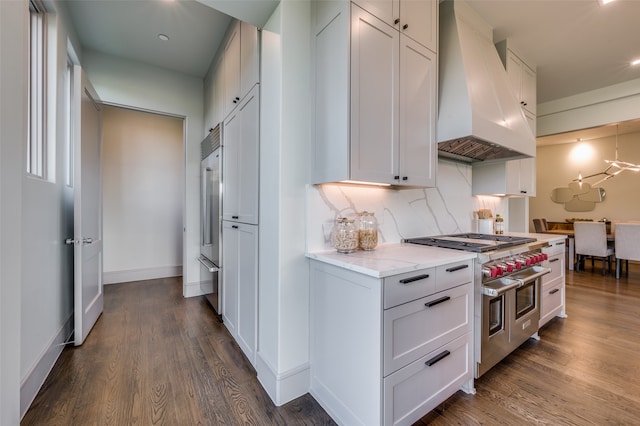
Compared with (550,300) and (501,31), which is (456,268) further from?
(501,31)

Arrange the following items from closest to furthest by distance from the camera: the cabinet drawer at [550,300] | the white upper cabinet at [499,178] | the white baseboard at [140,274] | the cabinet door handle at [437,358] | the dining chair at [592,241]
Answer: the cabinet door handle at [437,358] < the cabinet drawer at [550,300] < the white upper cabinet at [499,178] < the white baseboard at [140,274] < the dining chair at [592,241]

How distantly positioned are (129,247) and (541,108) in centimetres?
706

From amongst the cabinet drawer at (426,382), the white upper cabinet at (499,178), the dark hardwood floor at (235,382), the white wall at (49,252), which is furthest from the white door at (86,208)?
the white upper cabinet at (499,178)

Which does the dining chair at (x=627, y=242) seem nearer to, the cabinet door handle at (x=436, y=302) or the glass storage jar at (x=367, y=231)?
the cabinet door handle at (x=436, y=302)

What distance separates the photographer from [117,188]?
4.28 metres

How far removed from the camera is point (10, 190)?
1077 mm

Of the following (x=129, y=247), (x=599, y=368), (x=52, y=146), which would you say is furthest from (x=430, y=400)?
(x=129, y=247)

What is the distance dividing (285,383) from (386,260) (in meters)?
1.00

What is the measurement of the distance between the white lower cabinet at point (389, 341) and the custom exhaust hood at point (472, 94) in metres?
1.02

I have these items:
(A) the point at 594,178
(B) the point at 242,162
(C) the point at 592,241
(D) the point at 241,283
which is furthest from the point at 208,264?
(A) the point at 594,178

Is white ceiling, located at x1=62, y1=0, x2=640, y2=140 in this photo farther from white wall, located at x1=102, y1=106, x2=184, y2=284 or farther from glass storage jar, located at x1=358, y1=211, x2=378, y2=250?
glass storage jar, located at x1=358, y1=211, x2=378, y2=250

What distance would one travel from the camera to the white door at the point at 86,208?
2.30 m

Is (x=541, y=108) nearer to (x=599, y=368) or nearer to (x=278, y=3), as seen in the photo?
(x=599, y=368)

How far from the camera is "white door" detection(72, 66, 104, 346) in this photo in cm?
230
